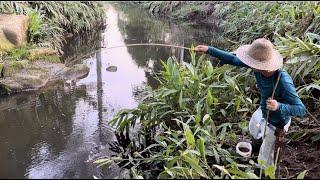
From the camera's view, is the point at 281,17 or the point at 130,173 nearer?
the point at 130,173

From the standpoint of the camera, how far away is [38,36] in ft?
29.1

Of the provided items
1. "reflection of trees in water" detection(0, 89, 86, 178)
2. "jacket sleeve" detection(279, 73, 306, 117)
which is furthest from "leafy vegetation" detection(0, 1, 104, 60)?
"jacket sleeve" detection(279, 73, 306, 117)

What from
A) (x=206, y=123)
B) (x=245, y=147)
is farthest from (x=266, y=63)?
(x=206, y=123)

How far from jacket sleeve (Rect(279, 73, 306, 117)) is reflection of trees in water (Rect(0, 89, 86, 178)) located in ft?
8.23

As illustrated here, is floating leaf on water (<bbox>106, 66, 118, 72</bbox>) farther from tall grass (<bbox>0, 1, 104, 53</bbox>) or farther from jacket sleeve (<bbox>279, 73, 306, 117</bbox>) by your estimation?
jacket sleeve (<bbox>279, 73, 306, 117</bbox>)

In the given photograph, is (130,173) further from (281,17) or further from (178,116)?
(281,17)

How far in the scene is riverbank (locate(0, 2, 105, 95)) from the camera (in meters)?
7.04

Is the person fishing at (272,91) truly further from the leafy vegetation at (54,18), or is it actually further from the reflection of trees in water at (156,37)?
the leafy vegetation at (54,18)

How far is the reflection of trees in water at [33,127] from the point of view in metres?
4.50

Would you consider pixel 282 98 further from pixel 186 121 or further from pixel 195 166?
pixel 186 121

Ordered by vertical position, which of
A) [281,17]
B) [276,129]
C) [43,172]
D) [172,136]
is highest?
[281,17]

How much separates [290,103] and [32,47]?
6021 mm

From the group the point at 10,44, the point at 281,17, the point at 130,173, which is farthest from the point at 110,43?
the point at 130,173

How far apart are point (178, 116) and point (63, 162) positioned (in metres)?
1.32
